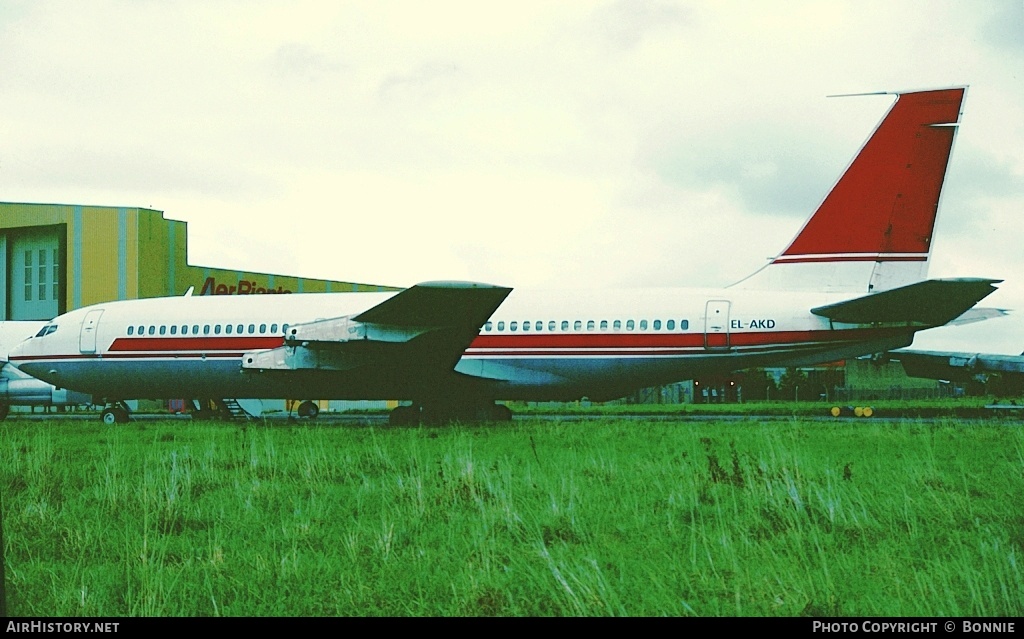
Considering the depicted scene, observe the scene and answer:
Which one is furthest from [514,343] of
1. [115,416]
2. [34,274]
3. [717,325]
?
[34,274]

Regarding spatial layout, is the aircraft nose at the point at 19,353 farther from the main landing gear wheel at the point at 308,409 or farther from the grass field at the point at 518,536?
the grass field at the point at 518,536

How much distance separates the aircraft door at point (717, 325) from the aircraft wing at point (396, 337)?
15.9ft

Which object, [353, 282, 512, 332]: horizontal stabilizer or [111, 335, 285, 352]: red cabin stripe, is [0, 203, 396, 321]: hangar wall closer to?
[111, 335, 285, 352]: red cabin stripe

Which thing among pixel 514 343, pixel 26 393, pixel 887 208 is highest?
pixel 887 208

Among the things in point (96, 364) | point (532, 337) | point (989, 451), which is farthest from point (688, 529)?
point (96, 364)

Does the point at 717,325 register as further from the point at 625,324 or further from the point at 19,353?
the point at 19,353

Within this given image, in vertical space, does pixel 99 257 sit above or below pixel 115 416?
above

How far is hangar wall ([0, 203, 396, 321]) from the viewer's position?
3512 centimetres

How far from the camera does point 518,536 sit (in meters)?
6.36

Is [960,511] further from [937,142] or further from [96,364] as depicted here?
[96,364]

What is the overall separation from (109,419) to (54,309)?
1734cm

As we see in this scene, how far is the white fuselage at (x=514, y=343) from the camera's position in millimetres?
19438

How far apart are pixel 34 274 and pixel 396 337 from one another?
86.1 feet
